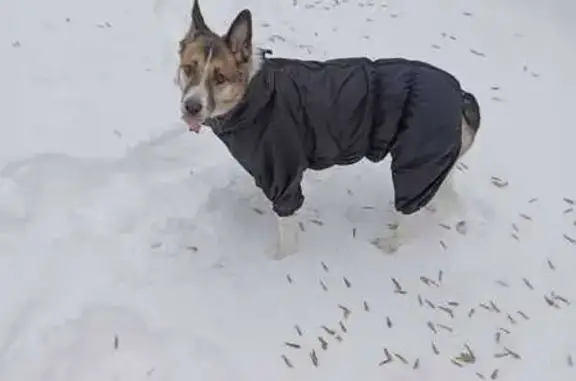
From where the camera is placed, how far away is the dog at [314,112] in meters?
3.49

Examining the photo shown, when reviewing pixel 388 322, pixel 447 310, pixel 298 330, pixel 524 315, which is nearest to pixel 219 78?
pixel 298 330

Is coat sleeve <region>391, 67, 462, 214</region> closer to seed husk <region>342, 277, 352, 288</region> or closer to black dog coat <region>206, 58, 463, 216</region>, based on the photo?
black dog coat <region>206, 58, 463, 216</region>

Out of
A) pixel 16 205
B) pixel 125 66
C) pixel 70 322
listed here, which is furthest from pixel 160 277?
pixel 125 66

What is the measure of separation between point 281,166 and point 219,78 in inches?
17.3

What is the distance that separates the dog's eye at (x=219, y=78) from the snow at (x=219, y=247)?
2.50 feet

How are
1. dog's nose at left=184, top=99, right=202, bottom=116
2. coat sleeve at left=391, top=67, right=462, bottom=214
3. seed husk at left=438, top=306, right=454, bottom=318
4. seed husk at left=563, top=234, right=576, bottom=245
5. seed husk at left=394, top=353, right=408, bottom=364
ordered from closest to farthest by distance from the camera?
dog's nose at left=184, top=99, right=202, bottom=116 → seed husk at left=394, top=353, right=408, bottom=364 → coat sleeve at left=391, top=67, right=462, bottom=214 → seed husk at left=438, top=306, right=454, bottom=318 → seed husk at left=563, top=234, right=576, bottom=245

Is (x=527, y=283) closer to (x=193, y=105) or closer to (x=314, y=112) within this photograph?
(x=314, y=112)

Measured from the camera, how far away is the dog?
11.4ft

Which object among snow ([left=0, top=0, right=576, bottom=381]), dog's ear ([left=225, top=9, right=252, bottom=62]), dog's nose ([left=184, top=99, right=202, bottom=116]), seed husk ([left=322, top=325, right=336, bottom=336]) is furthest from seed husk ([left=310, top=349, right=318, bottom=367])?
dog's ear ([left=225, top=9, right=252, bottom=62])

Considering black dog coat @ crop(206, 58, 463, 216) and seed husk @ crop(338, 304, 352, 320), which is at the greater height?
black dog coat @ crop(206, 58, 463, 216)

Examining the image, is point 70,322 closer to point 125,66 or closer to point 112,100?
point 112,100

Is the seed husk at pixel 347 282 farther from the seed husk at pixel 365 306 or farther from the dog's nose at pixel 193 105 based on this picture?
the dog's nose at pixel 193 105

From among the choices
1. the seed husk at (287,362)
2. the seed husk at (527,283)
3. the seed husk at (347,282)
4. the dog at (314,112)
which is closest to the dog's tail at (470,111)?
the dog at (314,112)

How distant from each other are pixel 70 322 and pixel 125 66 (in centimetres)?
191
